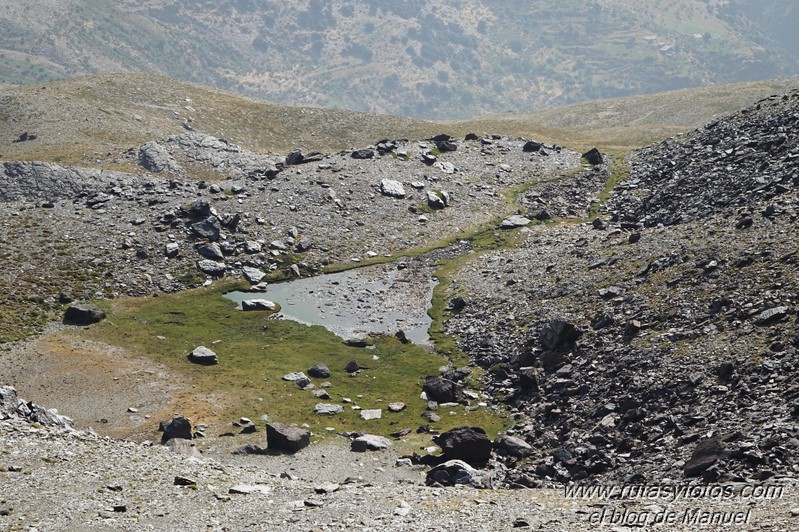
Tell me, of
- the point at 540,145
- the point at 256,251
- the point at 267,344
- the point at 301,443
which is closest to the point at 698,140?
the point at 540,145

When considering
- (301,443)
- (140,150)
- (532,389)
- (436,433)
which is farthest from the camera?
(140,150)

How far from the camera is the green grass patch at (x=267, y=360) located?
66.2 meters

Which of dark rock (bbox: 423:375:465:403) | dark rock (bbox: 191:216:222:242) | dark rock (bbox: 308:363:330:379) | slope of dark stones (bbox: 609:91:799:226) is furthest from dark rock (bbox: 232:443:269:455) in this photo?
slope of dark stones (bbox: 609:91:799:226)

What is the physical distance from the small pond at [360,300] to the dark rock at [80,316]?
1630 centimetres

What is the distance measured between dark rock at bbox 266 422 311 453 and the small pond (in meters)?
27.2

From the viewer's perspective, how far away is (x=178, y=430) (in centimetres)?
5925

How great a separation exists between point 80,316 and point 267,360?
21.4 meters

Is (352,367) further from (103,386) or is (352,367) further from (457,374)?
(103,386)

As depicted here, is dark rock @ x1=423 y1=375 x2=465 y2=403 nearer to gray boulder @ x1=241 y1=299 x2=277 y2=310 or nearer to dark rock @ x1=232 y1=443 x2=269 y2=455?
dark rock @ x1=232 y1=443 x2=269 y2=455

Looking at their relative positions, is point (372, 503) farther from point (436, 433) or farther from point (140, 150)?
point (140, 150)

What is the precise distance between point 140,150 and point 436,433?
9459 centimetres

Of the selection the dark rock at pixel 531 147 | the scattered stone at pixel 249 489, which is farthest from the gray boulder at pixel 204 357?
the dark rock at pixel 531 147

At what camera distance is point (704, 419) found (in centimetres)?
4950

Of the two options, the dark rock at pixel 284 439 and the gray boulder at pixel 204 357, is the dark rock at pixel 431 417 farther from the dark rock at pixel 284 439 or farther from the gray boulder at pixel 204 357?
the gray boulder at pixel 204 357
